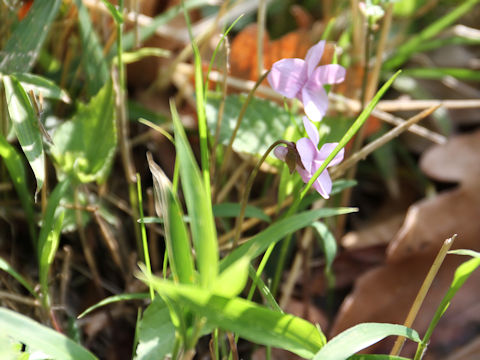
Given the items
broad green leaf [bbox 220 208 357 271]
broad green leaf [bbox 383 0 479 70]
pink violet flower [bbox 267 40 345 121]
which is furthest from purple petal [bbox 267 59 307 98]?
broad green leaf [bbox 383 0 479 70]

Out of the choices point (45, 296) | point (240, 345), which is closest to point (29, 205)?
point (45, 296)

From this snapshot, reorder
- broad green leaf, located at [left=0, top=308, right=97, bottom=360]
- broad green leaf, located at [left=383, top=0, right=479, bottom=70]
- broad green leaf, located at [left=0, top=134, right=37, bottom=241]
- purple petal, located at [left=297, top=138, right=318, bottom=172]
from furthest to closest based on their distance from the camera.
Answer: broad green leaf, located at [left=383, top=0, right=479, bottom=70], broad green leaf, located at [left=0, top=134, right=37, bottom=241], purple petal, located at [left=297, top=138, right=318, bottom=172], broad green leaf, located at [left=0, top=308, right=97, bottom=360]

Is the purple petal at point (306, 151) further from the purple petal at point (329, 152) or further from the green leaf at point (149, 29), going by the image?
the green leaf at point (149, 29)

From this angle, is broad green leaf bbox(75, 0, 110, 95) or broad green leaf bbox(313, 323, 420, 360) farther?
broad green leaf bbox(75, 0, 110, 95)

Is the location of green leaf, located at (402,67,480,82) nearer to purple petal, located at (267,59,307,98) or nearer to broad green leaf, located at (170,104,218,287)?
purple petal, located at (267,59,307,98)

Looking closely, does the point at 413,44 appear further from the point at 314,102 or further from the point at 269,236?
the point at 269,236
